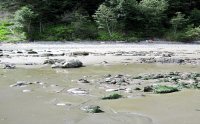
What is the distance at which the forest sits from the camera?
5638 cm

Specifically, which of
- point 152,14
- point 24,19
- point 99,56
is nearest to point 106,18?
point 152,14

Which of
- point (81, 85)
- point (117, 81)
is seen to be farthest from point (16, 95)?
point (117, 81)

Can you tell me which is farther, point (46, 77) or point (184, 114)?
point (46, 77)

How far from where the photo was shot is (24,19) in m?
56.4

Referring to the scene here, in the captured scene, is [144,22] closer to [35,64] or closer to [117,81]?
[35,64]

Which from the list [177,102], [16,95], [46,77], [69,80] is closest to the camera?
[177,102]

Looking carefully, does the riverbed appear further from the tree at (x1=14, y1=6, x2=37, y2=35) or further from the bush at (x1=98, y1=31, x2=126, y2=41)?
the tree at (x1=14, y1=6, x2=37, y2=35)

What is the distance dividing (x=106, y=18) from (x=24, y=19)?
11.6 meters

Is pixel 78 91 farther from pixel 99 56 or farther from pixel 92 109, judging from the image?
pixel 99 56

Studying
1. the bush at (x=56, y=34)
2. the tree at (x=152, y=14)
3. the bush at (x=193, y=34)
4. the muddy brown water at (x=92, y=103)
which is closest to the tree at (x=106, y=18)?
the bush at (x=56, y=34)

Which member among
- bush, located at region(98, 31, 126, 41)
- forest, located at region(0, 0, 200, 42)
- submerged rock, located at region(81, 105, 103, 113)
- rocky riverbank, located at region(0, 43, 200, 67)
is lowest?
rocky riverbank, located at region(0, 43, 200, 67)

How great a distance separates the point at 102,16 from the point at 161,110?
46.5m

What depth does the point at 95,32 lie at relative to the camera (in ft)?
189

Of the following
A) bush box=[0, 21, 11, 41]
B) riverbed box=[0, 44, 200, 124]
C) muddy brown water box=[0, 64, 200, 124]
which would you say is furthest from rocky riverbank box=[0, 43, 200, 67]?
bush box=[0, 21, 11, 41]
